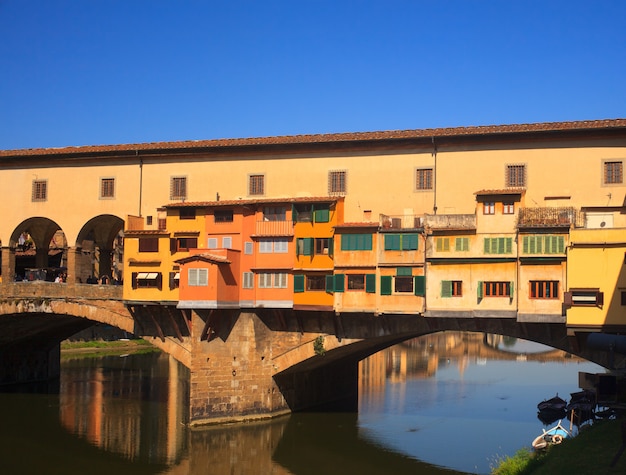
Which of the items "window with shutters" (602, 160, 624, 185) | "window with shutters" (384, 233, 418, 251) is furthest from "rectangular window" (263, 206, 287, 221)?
"window with shutters" (602, 160, 624, 185)

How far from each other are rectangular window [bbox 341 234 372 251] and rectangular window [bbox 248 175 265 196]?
5.11 m

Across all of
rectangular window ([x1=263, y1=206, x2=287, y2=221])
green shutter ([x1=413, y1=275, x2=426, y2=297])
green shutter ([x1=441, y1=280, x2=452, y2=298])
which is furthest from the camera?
rectangular window ([x1=263, y1=206, x2=287, y2=221])

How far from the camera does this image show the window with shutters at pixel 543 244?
2950cm

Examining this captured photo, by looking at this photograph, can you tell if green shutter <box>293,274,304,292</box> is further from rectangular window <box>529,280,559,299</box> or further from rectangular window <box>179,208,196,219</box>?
rectangular window <box>529,280,559,299</box>

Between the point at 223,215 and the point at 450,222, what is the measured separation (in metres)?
10.1

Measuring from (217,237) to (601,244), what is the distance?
16.1 m

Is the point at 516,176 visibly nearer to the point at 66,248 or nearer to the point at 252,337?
the point at 252,337

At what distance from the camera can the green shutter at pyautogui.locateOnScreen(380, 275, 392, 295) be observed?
32.4 meters

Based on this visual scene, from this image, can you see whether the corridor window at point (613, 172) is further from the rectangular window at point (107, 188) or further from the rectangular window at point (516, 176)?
the rectangular window at point (107, 188)

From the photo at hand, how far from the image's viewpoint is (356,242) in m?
33.0

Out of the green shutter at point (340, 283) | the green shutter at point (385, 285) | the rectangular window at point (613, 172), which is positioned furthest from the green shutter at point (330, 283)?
the rectangular window at point (613, 172)

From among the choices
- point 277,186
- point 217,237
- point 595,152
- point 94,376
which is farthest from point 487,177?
point 94,376

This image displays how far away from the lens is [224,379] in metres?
34.0

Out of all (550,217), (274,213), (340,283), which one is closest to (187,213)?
(274,213)
